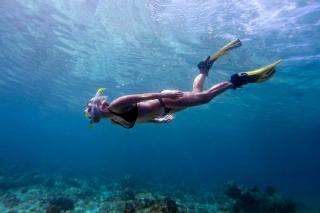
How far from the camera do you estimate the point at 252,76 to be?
7180mm

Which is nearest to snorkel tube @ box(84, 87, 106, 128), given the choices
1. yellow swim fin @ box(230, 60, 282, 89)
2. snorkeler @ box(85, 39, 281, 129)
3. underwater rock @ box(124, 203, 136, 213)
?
snorkeler @ box(85, 39, 281, 129)

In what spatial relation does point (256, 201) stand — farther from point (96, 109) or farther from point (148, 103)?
point (96, 109)

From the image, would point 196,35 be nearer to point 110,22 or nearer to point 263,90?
point 110,22

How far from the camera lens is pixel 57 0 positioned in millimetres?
17219

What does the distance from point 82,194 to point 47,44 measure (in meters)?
13.4

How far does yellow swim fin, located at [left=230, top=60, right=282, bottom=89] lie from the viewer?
7.00 m

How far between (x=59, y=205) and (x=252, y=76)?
12.9m

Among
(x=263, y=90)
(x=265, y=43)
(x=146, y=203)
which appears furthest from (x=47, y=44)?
(x=263, y=90)

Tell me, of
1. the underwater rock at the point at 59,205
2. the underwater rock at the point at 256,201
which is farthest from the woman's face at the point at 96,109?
the underwater rock at the point at 256,201

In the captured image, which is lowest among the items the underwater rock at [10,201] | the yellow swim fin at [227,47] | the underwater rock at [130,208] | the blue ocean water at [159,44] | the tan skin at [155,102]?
the underwater rock at [10,201]

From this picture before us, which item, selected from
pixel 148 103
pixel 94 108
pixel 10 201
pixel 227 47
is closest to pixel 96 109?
pixel 94 108

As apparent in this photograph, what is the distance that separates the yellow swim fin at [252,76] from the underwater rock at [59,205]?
1190 centimetres

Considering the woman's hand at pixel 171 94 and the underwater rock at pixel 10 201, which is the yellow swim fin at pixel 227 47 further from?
the underwater rock at pixel 10 201

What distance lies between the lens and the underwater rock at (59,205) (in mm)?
14217
